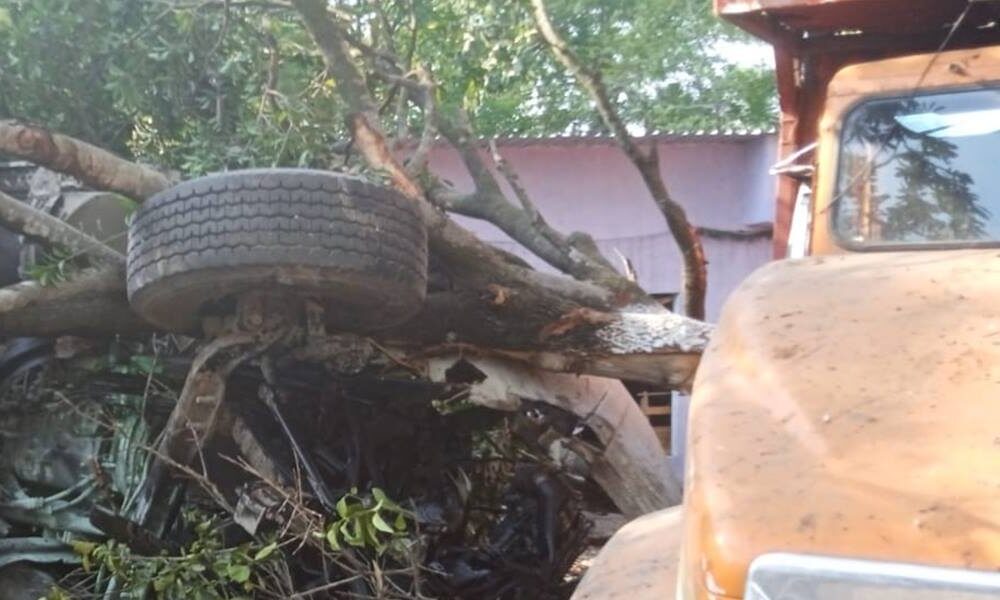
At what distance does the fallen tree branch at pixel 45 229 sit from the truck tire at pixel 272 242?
0.29 meters

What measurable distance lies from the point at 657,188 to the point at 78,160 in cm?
298

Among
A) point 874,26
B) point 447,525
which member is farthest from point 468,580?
point 874,26

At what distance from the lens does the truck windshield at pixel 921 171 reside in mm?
3262

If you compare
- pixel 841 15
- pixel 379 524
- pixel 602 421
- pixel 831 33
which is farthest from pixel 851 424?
pixel 602 421

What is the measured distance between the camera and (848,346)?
231 cm

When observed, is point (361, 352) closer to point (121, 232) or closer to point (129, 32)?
point (121, 232)

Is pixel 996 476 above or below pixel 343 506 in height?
above

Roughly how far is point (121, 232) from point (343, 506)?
1.88 m

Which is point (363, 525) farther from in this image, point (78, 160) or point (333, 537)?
point (78, 160)

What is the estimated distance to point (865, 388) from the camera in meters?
2.12

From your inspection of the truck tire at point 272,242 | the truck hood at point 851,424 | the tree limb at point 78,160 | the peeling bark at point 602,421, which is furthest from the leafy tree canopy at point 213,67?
the truck hood at point 851,424

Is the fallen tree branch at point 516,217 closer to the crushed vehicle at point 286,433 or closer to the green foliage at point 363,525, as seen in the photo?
the crushed vehicle at point 286,433

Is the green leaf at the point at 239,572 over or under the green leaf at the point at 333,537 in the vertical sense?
under

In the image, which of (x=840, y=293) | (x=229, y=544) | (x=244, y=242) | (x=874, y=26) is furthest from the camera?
(x=229, y=544)
